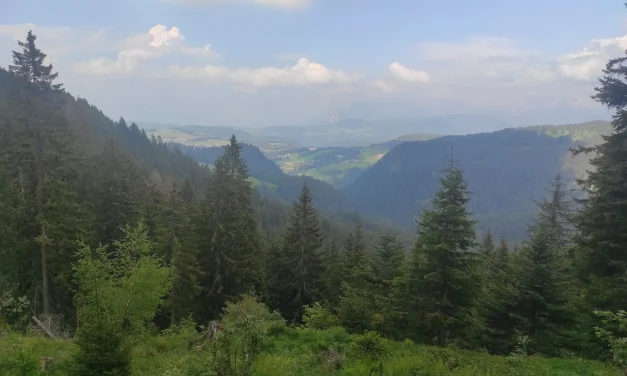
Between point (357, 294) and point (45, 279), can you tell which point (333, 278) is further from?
point (45, 279)

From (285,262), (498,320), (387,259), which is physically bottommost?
(285,262)

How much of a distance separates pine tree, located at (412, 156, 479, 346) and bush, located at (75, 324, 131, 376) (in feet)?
42.5

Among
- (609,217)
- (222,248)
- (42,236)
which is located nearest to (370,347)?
(609,217)

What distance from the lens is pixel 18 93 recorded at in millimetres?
Answer: 39906

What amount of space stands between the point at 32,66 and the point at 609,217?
145 ft

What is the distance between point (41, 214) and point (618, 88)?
30584mm

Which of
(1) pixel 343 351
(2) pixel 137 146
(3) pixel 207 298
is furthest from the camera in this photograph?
(2) pixel 137 146

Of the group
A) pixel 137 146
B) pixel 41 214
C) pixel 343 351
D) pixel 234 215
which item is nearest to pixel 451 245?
pixel 343 351

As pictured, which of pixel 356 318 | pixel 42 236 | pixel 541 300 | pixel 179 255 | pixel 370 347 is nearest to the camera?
pixel 370 347

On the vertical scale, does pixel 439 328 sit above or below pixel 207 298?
above

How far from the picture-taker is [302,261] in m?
36.7

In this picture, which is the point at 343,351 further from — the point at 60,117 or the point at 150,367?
the point at 60,117

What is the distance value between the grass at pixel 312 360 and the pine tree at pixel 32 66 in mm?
31038

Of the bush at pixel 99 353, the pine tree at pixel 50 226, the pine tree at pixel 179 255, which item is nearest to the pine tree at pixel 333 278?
the pine tree at pixel 179 255
